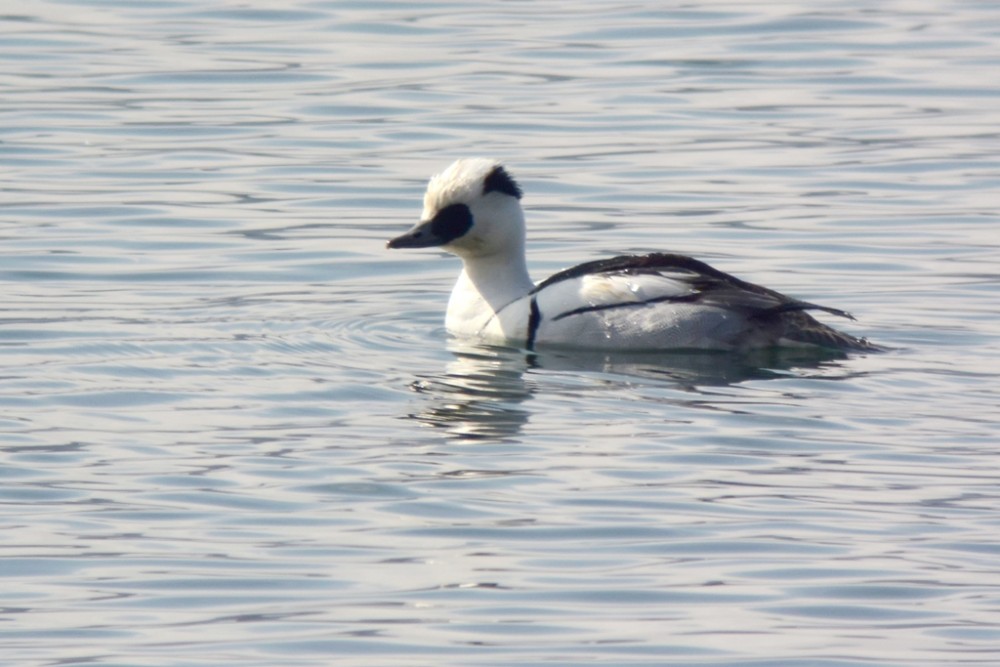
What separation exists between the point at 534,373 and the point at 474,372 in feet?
1.17

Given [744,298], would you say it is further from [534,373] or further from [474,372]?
[474,372]

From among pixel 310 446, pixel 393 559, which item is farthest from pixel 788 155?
pixel 393 559

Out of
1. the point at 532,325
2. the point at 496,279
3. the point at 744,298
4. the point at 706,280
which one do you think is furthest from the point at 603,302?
the point at 496,279

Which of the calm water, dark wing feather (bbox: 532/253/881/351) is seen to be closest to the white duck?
dark wing feather (bbox: 532/253/881/351)

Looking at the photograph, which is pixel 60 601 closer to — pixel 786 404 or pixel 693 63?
pixel 786 404

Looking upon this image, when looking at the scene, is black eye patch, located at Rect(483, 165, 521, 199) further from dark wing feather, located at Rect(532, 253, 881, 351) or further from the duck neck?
dark wing feather, located at Rect(532, 253, 881, 351)

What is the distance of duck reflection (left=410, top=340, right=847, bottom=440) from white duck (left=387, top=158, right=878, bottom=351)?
0.28 feet

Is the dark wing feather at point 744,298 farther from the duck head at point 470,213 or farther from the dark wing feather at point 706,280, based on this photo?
the duck head at point 470,213

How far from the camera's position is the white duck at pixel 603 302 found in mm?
11734

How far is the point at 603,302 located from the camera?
11.8 meters

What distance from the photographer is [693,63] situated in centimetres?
2130

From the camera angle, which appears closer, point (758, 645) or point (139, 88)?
point (758, 645)

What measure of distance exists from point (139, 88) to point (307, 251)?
584 cm

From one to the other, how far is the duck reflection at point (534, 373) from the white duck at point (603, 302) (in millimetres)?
86
